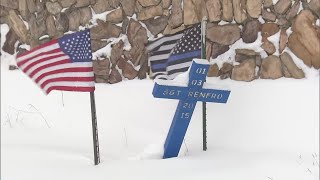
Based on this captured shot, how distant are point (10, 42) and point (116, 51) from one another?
1.75m

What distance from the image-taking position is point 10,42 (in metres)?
6.33

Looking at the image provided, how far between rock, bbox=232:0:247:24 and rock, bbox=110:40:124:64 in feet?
A: 4.88

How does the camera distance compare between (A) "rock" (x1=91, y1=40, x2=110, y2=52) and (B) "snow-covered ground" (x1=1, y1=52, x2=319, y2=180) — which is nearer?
(B) "snow-covered ground" (x1=1, y1=52, x2=319, y2=180)

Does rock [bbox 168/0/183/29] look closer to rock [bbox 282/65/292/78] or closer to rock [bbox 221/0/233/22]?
rock [bbox 221/0/233/22]

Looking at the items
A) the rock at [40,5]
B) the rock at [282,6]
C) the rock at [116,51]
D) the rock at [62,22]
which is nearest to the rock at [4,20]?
the rock at [40,5]

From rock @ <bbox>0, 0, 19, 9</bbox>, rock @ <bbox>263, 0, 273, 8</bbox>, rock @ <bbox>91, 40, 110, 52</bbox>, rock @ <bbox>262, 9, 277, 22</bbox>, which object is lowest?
rock @ <bbox>91, 40, 110, 52</bbox>

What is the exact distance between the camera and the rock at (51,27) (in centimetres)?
595

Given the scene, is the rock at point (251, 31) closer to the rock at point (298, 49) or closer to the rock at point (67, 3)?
the rock at point (298, 49)

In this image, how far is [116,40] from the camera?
18.6 ft

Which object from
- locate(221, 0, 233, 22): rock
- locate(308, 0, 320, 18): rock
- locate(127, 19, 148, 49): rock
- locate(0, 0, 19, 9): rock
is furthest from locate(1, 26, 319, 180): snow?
locate(0, 0, 19, 9): rock

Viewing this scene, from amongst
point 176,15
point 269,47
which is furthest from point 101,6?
point 269,47

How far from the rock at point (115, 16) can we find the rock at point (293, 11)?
208cm

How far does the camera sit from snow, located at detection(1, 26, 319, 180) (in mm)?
3625

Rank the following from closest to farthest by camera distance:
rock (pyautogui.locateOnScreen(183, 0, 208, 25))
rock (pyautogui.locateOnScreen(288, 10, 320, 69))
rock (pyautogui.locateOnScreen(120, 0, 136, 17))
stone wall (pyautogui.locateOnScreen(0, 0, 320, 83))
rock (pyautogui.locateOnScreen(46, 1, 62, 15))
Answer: rock (pyautogui.locateOnScreen(288, 10, 320, 69)) → stone wall (pyautogui.locateOnScreen(0, 0, 320, 83)) → rock (pyautogui.locateOnScreen(183, 0, 208, 25)) → rock (pyautogui.locateOnScreen(120, 0, 136, 17)) → rock (pyautogui.locateOnScreen(46, 1, 62, 15))
